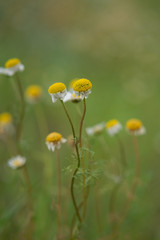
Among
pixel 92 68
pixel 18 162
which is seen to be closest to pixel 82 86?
pixel 18 162

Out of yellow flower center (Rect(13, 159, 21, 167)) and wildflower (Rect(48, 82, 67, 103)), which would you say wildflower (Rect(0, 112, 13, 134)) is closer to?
yellow flower center (Rect(13, 159, 21, 167))

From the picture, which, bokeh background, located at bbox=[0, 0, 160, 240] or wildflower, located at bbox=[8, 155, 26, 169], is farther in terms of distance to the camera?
bokeh background, located at bbox=[0, 0, 160, 240]

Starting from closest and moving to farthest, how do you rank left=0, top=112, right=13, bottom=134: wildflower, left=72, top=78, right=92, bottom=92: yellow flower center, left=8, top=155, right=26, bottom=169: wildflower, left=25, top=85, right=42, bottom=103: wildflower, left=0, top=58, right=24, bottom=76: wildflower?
left=72, top=78, right=92, bottom=92: yellow flower center, left=0, top=58, right=24, bottom=76: wildflower, left=8, top=155, right=26, bottom=169: wildflower, left=0, top=112, right=13, bottom=134: wildflower, left=25, top=85, right=42, bottom=103: wildflower

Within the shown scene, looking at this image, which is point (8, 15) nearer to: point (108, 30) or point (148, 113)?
point (108, 30)

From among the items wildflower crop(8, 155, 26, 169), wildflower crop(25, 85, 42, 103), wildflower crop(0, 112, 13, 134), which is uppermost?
wildflower crop(25, 85, 42, 103)

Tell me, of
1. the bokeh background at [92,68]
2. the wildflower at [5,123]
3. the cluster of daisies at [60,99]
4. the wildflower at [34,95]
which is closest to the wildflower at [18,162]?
the cluster of daisies at [60,99]

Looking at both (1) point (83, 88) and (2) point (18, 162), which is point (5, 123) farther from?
(1) point (83, 88)

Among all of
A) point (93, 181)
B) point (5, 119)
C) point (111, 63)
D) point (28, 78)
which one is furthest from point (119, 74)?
point (93, 181)

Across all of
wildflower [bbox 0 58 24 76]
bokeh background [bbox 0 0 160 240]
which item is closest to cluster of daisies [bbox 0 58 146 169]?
wildflower [bbox 0 58 24 76]
